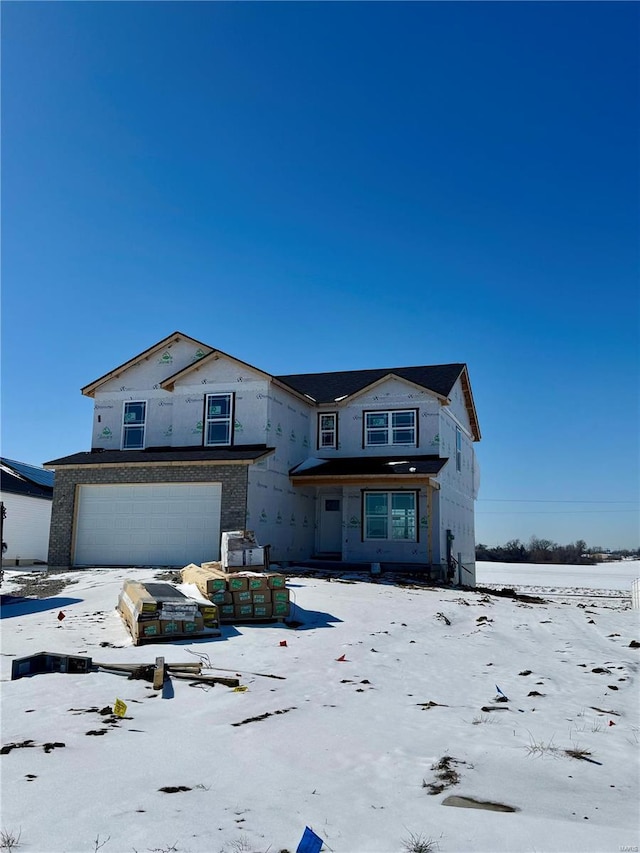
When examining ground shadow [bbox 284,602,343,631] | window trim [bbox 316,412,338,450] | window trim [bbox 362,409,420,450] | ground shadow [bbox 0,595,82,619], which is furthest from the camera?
window trim [bbox 316,412,338,450]

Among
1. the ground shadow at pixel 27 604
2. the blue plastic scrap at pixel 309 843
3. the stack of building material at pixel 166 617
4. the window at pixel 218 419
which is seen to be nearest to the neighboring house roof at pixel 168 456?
the window at pixel 218 419

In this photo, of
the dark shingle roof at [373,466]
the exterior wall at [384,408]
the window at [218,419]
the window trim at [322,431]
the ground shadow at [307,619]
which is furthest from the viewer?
the window trim at [322,431]

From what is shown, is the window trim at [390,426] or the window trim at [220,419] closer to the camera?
the window trim at [220,419]

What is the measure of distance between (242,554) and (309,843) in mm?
11652

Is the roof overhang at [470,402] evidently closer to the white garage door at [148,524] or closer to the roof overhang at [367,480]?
the roof overhang at [367,480]

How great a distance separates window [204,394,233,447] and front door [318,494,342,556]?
5.20m

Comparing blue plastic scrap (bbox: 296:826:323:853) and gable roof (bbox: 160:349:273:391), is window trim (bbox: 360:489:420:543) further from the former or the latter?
blue plastic scrap (bbox: 296:826:323:853)

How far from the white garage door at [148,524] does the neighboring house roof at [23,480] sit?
781 centimetres

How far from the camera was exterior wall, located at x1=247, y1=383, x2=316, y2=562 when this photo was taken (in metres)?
22.2

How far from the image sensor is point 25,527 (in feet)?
98.8

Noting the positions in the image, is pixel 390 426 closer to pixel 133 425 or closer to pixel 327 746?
pixel 133 425

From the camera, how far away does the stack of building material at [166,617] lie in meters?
10.8

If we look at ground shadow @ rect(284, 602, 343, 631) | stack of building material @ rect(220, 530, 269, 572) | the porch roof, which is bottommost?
ground shadow @ rect(284, 602, 343, 631)

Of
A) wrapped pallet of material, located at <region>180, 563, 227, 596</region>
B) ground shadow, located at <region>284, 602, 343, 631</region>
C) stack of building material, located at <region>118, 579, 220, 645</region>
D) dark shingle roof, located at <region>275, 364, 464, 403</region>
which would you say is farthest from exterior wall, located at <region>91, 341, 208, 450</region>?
stack of building material, located at <region>118, 579, 220, 645</region>
